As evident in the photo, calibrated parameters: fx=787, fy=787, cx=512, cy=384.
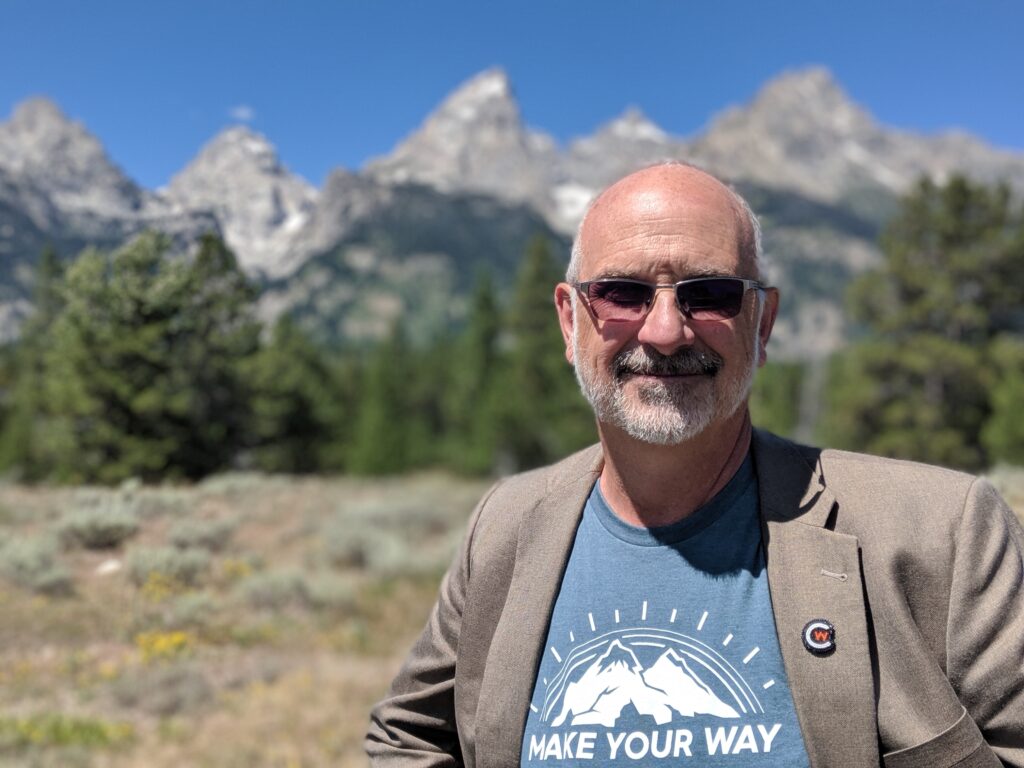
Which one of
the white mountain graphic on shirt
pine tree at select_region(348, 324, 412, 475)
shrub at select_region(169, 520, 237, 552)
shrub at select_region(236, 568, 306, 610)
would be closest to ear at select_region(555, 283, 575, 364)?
the white mountain graphic on shirt

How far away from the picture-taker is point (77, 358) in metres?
18.0

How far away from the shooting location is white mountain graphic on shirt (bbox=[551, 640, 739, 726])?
5.47ft

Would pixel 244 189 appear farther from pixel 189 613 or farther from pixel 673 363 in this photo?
pixel 673 363

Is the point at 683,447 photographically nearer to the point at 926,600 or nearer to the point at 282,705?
the point at 926,600

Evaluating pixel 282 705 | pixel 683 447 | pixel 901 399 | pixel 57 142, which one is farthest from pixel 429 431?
pixel 683 447

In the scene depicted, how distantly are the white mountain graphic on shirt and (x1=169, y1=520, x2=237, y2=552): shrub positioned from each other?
9971 millimetres

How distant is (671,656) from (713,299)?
819 millimetres

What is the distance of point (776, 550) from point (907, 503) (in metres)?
0.29

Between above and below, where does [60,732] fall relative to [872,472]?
below

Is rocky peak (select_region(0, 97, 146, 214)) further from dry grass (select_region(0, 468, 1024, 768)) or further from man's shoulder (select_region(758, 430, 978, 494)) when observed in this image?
man's shoulder (select_region(758, 430, 978, 494))

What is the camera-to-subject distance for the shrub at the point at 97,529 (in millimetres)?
10406

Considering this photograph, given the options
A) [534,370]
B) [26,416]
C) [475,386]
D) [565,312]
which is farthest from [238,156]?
[475,386]

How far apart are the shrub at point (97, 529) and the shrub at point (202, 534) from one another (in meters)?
0.60

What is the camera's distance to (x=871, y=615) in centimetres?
160
